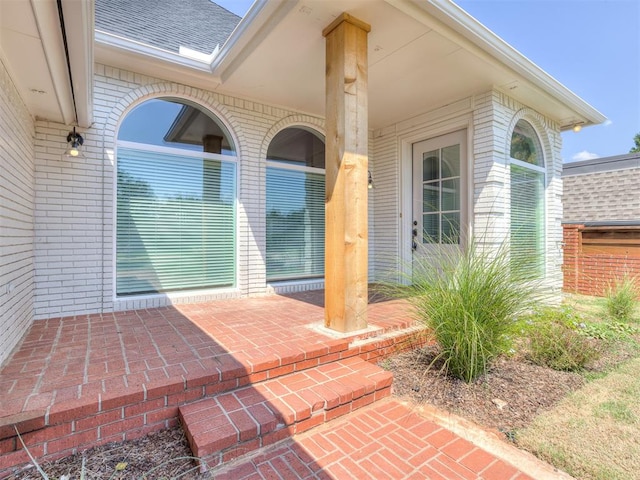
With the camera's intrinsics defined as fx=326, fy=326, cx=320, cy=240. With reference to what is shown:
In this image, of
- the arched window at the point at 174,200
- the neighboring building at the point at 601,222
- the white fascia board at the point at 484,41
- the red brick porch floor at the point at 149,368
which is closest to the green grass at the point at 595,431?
the red brick porch floor at the point at 149,368

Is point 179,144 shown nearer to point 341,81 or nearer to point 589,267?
point 341,81

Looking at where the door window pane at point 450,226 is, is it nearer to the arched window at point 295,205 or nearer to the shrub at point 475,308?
the arched window at point 295,205

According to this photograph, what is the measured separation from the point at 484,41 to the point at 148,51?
138 inches

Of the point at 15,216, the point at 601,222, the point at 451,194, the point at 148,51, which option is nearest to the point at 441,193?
the point at 451,194

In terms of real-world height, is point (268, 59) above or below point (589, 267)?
above

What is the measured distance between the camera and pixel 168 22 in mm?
4980

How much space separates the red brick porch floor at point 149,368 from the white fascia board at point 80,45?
7.01ft

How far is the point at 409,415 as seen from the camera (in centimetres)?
218

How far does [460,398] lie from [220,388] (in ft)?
5.49

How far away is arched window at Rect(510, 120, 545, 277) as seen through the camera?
15.8 feet

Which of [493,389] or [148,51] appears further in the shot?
[148,51]

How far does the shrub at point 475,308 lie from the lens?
7.94 feet

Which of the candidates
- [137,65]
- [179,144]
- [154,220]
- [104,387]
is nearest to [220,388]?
[104,387]

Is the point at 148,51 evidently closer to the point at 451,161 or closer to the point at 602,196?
the point at 451,161
